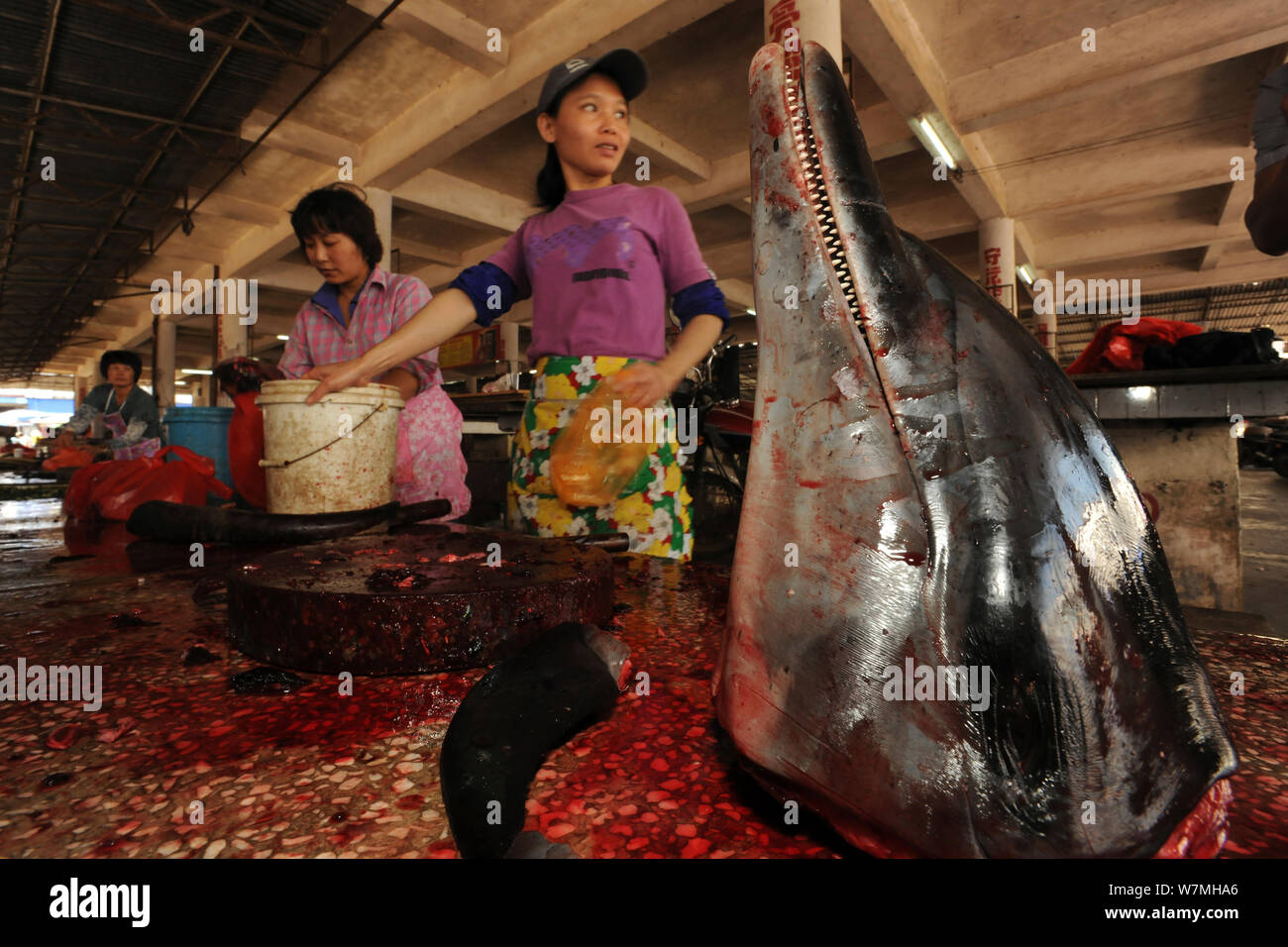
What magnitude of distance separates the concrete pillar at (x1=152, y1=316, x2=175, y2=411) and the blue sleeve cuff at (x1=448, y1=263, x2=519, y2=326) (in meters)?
17.7

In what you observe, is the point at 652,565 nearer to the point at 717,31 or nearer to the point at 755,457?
the point at 755,457

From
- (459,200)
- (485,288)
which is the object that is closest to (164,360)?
(459,200)

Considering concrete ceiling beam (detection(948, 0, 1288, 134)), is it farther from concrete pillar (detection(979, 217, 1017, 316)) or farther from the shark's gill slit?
the shark's gill slit

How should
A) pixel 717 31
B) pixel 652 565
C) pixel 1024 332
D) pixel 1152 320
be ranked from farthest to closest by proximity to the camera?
pixel 717 31, pixel 1152 320, pixel 652 565, pixel 1024 332

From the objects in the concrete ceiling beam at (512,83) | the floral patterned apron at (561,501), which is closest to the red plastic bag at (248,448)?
the floral patterned apron at (561,501)

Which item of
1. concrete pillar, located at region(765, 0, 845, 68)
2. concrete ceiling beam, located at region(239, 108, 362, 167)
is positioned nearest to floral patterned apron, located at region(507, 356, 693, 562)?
concrete pillar, located at region(765, 0, 845, 68)

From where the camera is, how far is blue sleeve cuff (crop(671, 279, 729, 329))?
215 cm

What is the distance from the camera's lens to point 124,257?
12.2 m

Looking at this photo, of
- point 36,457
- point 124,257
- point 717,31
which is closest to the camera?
point 717,31

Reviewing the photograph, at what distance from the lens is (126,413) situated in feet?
22.5

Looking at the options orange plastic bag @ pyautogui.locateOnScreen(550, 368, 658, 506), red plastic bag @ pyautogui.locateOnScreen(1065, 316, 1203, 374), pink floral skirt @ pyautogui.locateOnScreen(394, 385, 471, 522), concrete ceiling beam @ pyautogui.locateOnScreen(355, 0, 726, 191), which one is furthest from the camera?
concrete ceiling beam @ pyautogui.locateOnScreen(355, 0, 726, 191)
